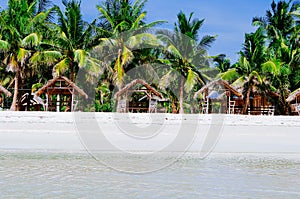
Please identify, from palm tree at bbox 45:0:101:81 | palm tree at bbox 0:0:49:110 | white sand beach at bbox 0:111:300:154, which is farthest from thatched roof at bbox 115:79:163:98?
white sand beach at bbox 0:111:300:154

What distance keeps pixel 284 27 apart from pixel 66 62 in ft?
55.8

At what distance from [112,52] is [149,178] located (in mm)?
19619

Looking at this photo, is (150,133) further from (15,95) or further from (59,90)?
(15,95)

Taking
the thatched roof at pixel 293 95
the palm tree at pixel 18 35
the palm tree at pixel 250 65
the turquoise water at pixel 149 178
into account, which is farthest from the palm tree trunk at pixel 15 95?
the turquoise water at pixel 149 178

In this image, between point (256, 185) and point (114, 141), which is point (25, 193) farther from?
point (114, 141)

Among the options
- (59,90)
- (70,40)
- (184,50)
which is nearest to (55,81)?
(59,90)

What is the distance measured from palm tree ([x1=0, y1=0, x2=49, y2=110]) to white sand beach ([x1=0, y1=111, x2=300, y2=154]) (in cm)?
776

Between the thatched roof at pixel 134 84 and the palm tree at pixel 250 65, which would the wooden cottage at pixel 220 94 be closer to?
the palm tree at pixel 250 65

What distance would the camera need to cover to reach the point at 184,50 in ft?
93.7

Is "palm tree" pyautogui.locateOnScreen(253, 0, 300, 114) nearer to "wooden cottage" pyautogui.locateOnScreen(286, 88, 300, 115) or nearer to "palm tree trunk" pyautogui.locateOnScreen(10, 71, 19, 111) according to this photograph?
"wooden cottage" pyautogui.locateOnScreen(286, 88, 300, 115)

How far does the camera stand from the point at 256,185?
7.87 meters

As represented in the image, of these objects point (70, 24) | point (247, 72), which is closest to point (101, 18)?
point (70, 24)

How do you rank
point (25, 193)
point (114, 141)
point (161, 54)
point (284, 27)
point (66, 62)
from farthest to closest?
point (284, 27) → point (161, 54) → point (66, 62) → point (114, 141) → point (25, 193)

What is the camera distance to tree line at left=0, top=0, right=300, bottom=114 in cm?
2678
